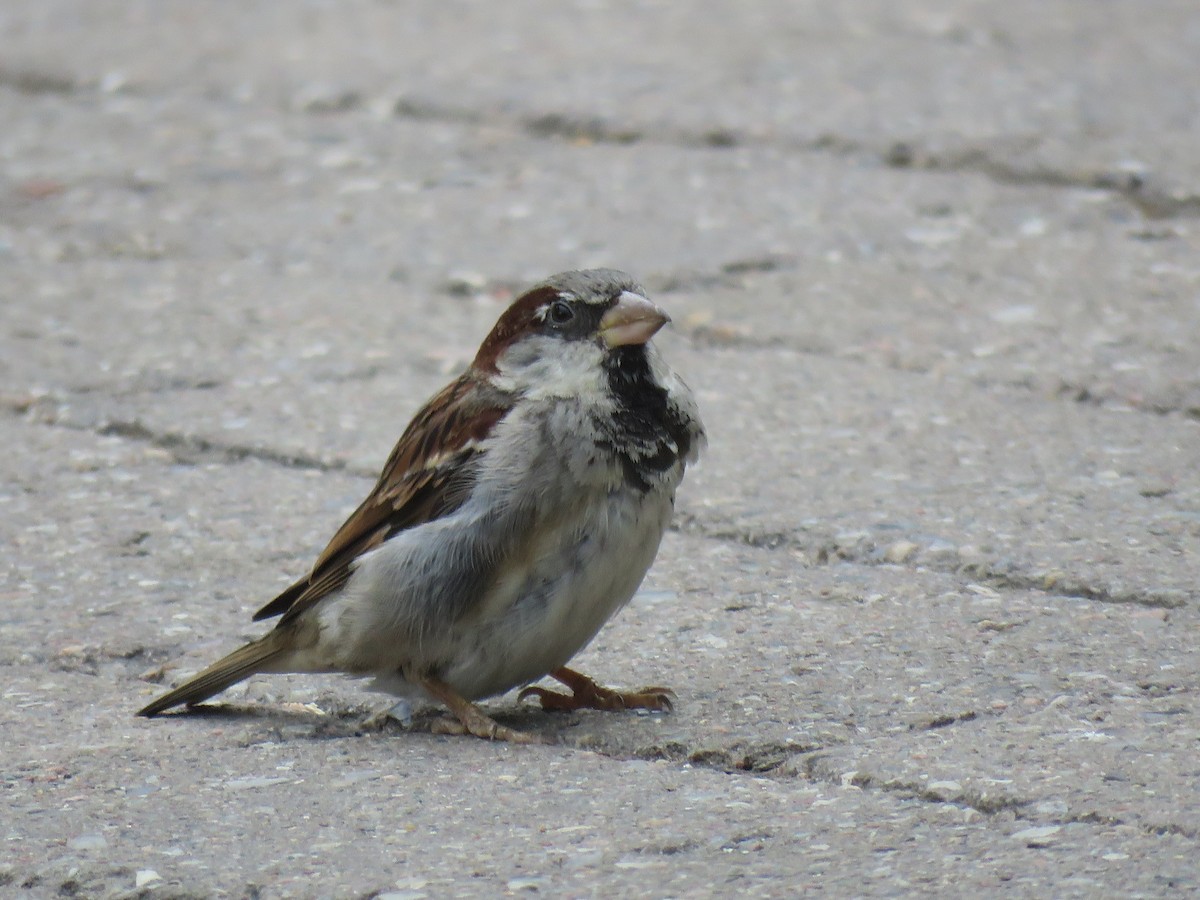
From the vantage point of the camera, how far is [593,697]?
2936 mm

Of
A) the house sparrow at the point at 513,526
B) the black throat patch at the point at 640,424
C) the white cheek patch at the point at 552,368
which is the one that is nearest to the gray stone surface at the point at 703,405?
the house sparrow at the point at 513,526

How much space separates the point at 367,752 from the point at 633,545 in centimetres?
49

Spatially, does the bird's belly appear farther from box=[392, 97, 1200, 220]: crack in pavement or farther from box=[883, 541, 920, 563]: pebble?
box=[392, 97, 1200, 220]: crack in pavement

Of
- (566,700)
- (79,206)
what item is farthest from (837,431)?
(79,206)

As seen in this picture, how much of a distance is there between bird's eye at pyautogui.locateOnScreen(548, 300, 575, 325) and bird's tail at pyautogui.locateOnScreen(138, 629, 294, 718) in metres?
0.63

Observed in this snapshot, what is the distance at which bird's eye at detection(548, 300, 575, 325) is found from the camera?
9.52ft

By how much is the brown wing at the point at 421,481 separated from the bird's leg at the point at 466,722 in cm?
23

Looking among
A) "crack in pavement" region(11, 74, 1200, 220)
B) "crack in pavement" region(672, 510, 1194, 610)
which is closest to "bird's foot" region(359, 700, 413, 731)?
"crack in pavement" region(672, 510, 1194, 610)

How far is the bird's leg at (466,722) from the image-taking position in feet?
9.24

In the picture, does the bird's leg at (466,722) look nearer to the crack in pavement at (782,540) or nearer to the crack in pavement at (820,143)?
the crack in pavement at (782,540)

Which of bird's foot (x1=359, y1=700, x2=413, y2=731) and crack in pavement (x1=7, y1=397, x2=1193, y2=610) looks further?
crack in pavement (x1=7, y1=397, x2=1193, y2=610)

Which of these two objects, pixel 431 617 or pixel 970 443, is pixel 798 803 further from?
pixel 970 443

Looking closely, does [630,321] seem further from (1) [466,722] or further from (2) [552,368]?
(1) [466,722]

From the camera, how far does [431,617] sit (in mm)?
2789
